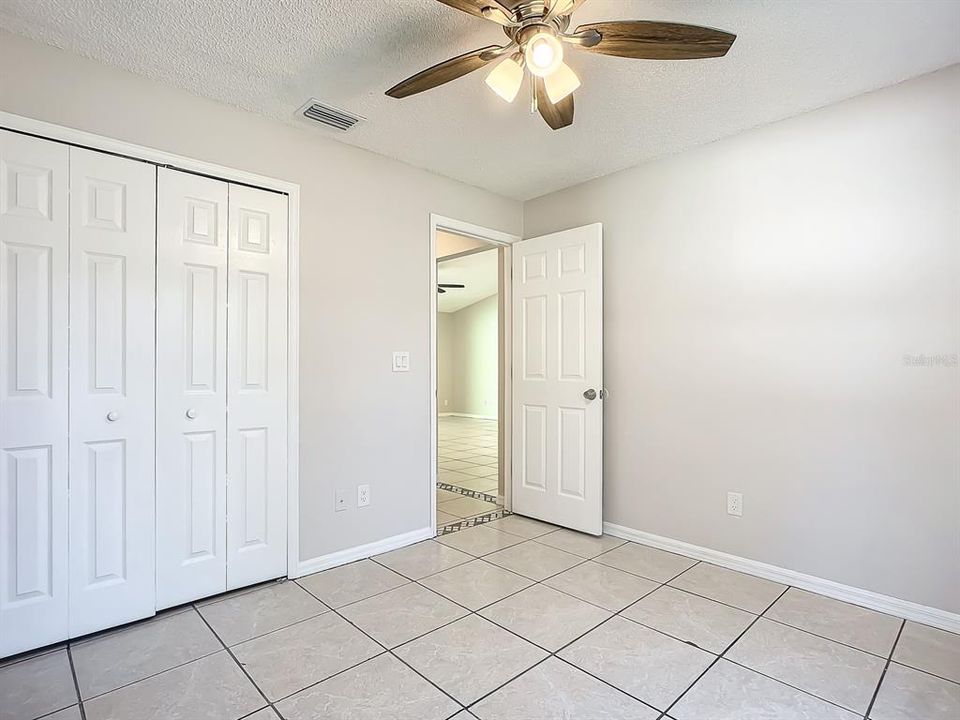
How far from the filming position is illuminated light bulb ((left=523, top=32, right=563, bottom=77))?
1.64 metres

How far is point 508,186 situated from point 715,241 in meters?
1.46

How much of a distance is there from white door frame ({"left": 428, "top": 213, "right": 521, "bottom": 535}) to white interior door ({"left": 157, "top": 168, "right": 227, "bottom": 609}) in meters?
1.27

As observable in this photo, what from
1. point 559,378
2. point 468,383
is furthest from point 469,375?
point 559,378

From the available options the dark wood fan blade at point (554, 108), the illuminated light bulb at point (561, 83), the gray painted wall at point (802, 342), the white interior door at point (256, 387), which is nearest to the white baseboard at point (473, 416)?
the gray painted wall at point (802, 342)

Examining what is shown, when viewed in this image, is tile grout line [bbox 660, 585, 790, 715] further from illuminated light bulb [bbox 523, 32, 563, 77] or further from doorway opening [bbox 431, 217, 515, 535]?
illuminated light bulb [bbox 523, 32, 563, 77]

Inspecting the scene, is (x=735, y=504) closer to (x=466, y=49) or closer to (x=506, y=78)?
(x=506, y=78)

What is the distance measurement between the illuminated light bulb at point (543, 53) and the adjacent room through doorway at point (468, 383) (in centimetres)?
225

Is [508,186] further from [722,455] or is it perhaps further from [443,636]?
[443,636]

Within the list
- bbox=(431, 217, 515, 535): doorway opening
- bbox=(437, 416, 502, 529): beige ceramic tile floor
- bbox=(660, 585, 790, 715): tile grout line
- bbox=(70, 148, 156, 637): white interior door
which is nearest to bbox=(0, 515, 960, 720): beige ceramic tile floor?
bbox=(660, 585, 790, 715): tile grout line

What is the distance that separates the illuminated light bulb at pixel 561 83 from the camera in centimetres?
184

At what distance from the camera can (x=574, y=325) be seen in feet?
11.3

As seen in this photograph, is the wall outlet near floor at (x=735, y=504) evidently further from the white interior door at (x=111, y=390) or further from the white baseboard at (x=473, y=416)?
the white baseboard at (x=473, y=416)

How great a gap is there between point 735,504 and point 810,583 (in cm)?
48

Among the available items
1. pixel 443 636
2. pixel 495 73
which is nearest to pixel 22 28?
pixel 495 73
